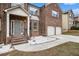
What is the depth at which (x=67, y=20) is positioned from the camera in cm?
518

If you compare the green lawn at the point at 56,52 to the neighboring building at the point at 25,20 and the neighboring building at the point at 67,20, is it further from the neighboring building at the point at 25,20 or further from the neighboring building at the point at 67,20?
the neighboring building at the point at 67,20

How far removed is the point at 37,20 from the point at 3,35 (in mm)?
1739

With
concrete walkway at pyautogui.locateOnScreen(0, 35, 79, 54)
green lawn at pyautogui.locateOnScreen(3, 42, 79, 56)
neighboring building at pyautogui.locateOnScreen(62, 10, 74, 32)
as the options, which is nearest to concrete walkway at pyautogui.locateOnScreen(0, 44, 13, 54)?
concrete walkway at pyautogui.locateOnScreen(0, 35, 79, 54)

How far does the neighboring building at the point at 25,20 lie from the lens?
4766 mm

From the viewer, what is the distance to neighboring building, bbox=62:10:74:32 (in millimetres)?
4879

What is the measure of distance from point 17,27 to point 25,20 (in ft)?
1.62

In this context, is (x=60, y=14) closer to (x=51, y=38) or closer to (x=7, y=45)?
(x=51, y=38)

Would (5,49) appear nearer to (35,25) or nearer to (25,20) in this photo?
(25,20)

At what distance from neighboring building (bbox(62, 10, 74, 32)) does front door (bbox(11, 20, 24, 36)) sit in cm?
187

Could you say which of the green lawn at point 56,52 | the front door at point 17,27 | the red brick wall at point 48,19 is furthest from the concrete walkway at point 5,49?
the red brick wall at point 48,19

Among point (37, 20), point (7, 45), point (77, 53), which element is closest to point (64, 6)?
point (37, 20)

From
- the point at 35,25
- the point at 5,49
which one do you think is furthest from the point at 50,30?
the point at 5,49

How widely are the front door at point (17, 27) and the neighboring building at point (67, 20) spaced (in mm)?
1866

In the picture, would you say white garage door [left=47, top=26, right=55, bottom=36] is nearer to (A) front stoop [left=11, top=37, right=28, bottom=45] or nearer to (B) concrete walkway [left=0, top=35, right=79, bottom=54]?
(B) concrete walkway [left=0, top=35, right=79, bottom=54]
